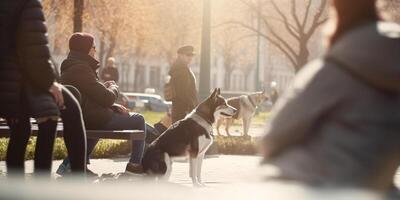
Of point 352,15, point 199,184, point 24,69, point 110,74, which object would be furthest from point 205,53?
point 352,15

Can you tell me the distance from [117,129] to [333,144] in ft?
22.2

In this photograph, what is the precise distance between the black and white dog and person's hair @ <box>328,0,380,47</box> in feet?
21.4

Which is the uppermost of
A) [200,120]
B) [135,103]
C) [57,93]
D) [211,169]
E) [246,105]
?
[57,93]

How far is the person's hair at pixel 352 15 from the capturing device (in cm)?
273

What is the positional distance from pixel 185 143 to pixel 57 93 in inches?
155

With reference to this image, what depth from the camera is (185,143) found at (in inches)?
384

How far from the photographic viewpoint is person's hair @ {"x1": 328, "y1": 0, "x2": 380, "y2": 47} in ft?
8.97

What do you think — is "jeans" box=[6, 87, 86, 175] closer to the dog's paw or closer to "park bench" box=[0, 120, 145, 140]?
"park bench" box=[0, 120, 145, 140]

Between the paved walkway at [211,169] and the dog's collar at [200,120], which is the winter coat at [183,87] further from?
the dog's collar at [200,120]

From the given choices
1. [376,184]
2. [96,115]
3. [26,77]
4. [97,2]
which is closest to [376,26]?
[376,184]

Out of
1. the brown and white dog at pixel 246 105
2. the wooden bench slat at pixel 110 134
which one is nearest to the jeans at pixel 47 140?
the wooden bench slat at pixel 110 134

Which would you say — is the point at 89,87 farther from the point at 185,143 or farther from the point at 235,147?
the point at 235,147

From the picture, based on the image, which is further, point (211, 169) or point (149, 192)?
point (211, 169)

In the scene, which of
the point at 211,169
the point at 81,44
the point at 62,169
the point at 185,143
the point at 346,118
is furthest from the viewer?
the point at 211,169
